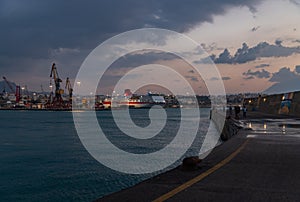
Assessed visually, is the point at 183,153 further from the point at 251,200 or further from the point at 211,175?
the point at 251,200

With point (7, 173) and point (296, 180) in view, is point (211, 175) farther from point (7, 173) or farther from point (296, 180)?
point (7, 173)

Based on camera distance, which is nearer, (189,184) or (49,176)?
(189,184)

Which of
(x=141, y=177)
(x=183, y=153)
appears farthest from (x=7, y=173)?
(x=183, y=153)

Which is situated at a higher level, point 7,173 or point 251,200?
point 251,200

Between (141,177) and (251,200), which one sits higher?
(251,200)

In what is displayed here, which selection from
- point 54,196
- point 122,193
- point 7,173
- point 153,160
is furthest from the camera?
point 153,160

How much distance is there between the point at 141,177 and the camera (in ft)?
64.0

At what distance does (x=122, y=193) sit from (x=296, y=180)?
4.67 m

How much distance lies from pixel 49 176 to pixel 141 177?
19.7 ft

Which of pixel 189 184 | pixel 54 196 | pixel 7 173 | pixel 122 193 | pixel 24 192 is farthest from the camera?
pixel 7 173

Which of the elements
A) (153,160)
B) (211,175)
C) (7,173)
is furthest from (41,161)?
(211,175)

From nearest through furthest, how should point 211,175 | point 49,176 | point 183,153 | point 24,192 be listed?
point 211,175 < point 24,192 < point 49,176 < point 183,153

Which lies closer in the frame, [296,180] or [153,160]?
[296,180]

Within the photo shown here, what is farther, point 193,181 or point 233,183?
point 193,181
